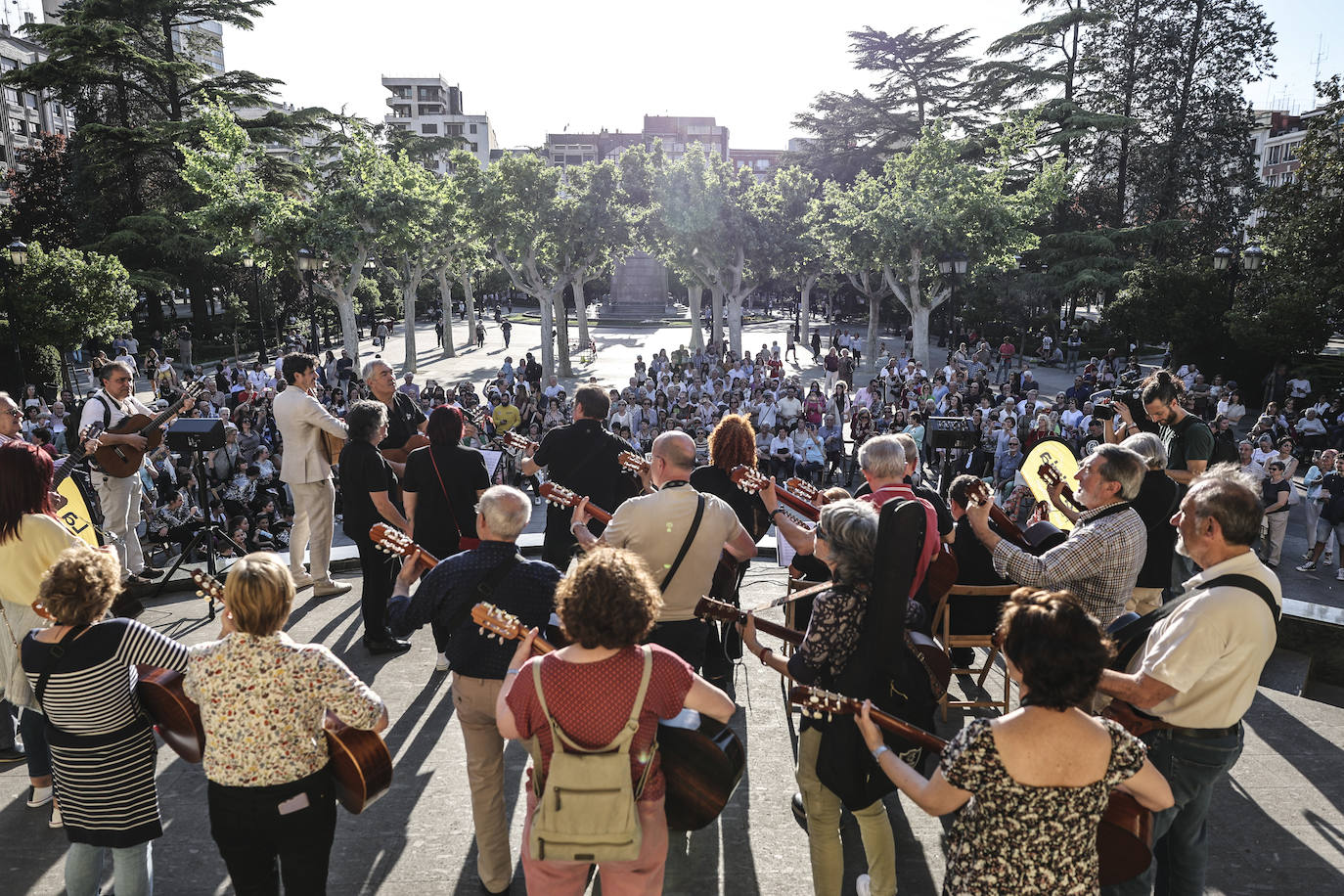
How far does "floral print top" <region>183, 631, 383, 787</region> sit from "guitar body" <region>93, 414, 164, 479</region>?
4.39 m

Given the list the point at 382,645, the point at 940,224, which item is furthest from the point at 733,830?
the point at 940,224

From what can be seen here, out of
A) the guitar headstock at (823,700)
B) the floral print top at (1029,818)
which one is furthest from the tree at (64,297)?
the floral print top at (1029,818)

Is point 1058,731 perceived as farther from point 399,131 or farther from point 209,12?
point 399,131

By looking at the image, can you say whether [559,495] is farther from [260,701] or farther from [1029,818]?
[1029,818]

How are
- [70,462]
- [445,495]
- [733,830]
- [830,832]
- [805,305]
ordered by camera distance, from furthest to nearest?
[805,305]
[70,462]
[445,495]
[733,830]
[830,832]

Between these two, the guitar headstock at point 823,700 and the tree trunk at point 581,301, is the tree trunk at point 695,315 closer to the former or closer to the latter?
the tree trunk at point 581,301

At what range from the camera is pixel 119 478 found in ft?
20.9

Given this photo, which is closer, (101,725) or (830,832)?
(101,725)

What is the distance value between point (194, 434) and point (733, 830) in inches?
193

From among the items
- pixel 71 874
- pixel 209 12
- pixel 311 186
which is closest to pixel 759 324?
pixel 311 186

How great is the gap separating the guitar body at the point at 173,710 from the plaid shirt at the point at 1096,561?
3078 millimetres

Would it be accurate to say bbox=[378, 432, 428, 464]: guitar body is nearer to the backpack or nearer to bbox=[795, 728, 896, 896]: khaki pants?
bbox=[795, 728, 896, 896]: khaki pants

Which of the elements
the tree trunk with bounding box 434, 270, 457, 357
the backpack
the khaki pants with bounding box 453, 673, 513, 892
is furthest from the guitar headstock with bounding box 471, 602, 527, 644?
the tree trunk with bounding box 434, 270, 457, 357

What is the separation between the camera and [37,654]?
9.32 ft
